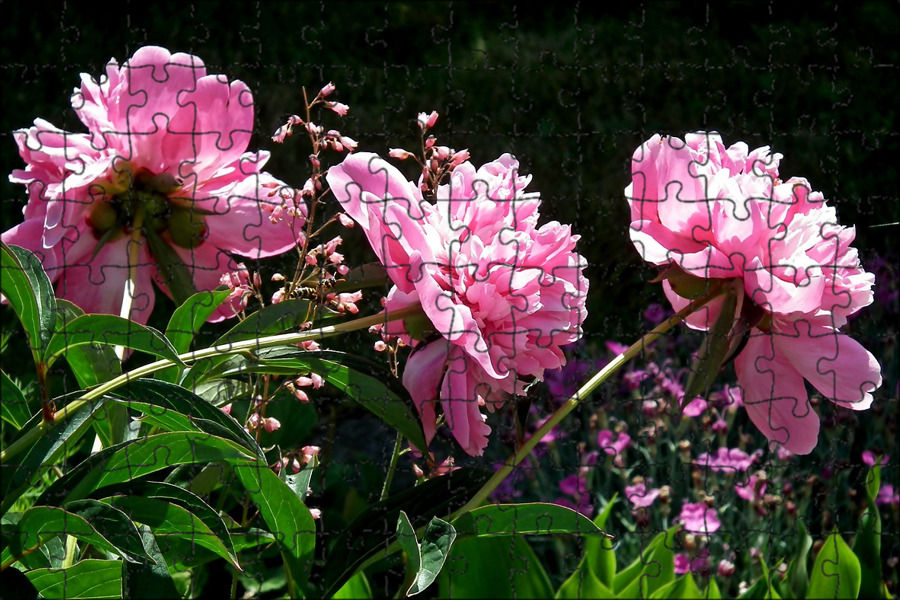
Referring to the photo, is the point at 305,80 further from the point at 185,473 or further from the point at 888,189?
the point at 185,473

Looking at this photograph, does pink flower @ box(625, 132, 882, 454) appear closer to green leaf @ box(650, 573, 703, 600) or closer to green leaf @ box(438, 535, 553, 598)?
green leaf @ box(650, 573, 703, 600)

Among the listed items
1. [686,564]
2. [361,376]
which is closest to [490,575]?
[686,564]

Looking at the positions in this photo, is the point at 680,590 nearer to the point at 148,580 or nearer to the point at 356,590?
the point at 356,590

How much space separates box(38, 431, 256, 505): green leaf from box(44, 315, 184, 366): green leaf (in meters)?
0.06

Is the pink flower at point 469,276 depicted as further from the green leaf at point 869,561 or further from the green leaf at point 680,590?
the green leaf at point 869,561

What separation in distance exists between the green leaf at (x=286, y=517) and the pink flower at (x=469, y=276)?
4.1 inches

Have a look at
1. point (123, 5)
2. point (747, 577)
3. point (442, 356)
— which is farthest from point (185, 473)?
point (123, 5)

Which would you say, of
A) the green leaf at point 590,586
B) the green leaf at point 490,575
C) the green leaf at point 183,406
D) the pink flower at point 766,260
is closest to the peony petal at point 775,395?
the pink flower at point 766,260

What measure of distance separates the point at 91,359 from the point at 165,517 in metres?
0.12

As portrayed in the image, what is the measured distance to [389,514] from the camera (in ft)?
2.28

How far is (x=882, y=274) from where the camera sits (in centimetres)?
277

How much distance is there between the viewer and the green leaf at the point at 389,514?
0.69m

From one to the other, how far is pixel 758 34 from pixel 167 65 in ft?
9.75

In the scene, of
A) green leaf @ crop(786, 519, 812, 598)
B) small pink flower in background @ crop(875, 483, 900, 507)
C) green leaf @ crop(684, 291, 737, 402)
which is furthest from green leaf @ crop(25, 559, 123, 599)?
small pink flower in background @ crop(875, 483, 900, 507)
